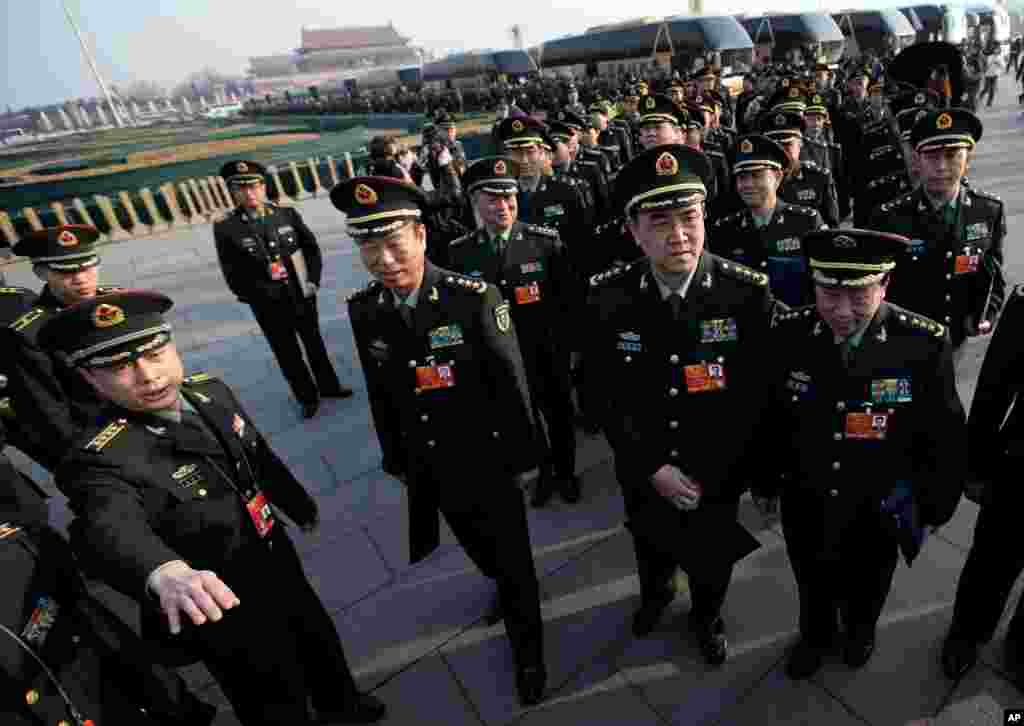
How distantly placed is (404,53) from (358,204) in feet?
513

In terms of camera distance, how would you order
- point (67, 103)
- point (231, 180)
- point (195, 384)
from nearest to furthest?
point (195, 384) → point (231, 180) → point (67, 103)

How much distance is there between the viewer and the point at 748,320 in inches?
91.3

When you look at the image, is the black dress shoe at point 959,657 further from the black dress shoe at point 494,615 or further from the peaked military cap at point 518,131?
the peaked military cap at point 518,131

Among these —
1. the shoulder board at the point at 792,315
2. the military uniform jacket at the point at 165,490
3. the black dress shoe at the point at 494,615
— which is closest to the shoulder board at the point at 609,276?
the shoulder board at the point at 792,315

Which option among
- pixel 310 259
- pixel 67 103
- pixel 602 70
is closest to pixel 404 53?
pixel 67 103

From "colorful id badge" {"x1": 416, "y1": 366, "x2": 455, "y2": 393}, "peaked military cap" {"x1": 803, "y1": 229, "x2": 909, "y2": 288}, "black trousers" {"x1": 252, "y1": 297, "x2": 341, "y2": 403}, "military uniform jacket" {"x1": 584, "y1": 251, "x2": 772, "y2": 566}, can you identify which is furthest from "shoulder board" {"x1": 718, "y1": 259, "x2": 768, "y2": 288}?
"black trousers" {"x1": 252, "y1": 297, "x2": 341, "y2": 403}

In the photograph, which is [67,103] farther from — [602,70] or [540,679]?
[540,679]

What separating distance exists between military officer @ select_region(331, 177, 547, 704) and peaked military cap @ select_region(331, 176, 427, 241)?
0.11 ft

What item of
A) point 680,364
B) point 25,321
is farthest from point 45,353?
point 680,364

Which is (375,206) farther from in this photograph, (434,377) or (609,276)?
(609,276)

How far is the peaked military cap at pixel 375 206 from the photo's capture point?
2.29 m

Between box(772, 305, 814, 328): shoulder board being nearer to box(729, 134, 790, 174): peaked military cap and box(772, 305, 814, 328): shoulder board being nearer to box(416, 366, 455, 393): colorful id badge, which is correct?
box(416, 366, 455, 393): colorful id badge

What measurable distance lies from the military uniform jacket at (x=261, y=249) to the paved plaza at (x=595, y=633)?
1.77 m

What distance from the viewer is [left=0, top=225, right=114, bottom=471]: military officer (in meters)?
3.77
